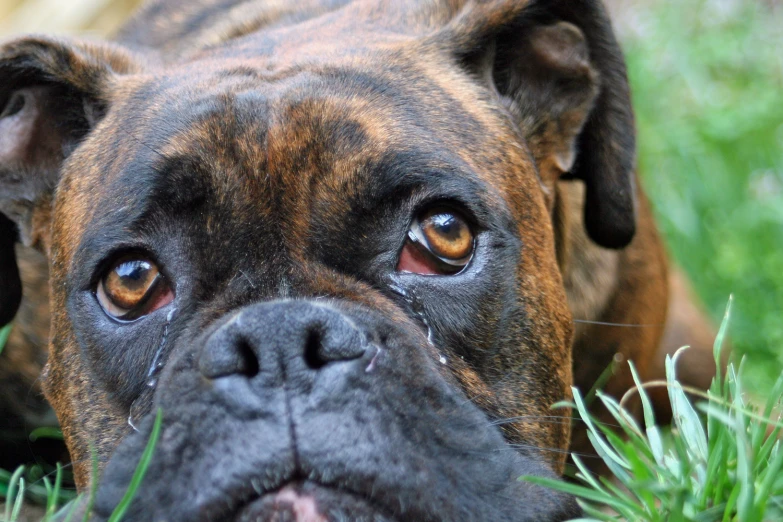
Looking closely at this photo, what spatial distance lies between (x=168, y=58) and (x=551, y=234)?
186cm

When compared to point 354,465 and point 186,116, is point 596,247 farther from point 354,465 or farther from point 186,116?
point 354,465

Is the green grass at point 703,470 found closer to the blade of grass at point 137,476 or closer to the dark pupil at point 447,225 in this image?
the dark pupil at point 447,225

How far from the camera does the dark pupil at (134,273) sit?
2787mm

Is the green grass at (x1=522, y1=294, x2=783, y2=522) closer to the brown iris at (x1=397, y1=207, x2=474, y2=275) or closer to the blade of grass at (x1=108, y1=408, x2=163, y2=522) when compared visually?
the brown iris at (x1=397, y1=207, x2=474, y2=275)

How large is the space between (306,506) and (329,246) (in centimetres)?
76


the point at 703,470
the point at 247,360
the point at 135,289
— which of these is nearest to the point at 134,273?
the point at 135,289

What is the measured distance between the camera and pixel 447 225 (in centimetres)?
278

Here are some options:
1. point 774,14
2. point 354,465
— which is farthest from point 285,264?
point 774,14

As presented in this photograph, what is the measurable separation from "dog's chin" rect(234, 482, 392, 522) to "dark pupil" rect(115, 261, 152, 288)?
2.75 feet

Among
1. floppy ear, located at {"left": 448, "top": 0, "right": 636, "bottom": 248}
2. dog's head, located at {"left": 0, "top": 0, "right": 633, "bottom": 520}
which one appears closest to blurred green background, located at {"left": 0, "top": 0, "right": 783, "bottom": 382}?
floppy ear, located at {"left": 448, "top": 0, "right": 636, "bottom": 248}

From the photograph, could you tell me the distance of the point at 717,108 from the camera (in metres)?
5.94

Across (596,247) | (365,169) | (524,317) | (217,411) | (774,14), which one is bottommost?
(774,14)

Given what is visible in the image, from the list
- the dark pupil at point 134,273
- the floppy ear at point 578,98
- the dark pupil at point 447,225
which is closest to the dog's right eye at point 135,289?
the dark pupil at point 134,273

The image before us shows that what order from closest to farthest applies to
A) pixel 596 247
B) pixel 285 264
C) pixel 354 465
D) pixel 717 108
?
pixel 354 465 < pixel 285 264 < pixel 596 247 < pixel 717 108
